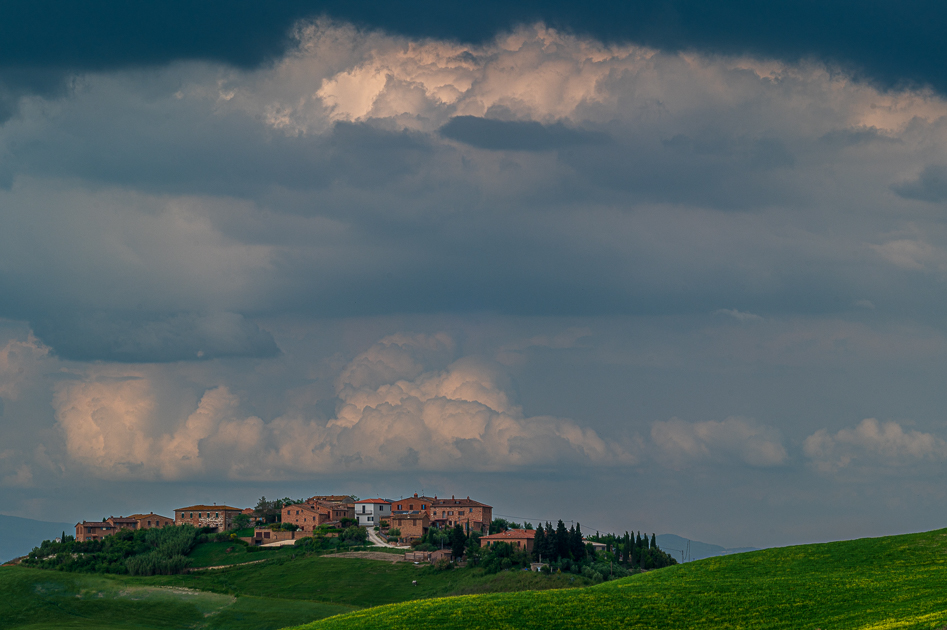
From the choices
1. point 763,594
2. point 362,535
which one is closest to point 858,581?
point 763,594

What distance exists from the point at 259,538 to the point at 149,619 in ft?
236

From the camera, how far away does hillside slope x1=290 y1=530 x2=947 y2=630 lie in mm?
63062

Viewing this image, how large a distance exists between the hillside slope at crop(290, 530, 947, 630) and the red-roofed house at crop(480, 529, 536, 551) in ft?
279

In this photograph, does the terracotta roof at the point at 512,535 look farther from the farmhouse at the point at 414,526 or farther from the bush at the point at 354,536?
the bush at the point at 354,536

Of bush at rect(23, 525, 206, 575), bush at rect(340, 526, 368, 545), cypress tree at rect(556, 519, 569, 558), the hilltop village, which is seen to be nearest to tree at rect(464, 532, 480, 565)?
the hilltop village

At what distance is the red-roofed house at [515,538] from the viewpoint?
17005cm

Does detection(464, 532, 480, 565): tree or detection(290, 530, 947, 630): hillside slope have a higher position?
detection(464, 532, 480, 565): tree

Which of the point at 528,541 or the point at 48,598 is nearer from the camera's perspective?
the point at 48,598

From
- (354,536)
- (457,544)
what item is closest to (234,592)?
(457,544)

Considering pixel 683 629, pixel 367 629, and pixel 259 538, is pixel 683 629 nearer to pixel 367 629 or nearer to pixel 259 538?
pixel 367 629

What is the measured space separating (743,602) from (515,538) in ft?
349

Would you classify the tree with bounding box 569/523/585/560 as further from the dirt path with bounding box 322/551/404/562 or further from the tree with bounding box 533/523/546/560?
the dirt path with bounding box 322/551/404/562

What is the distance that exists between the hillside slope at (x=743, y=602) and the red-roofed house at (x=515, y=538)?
3347 inches

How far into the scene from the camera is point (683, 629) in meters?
63.3
